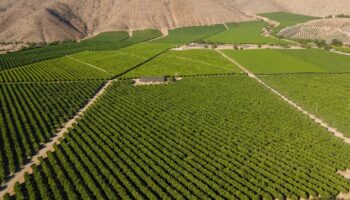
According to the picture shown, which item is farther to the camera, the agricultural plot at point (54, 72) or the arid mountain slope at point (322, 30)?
the arid mountain slope at point (322, 30)

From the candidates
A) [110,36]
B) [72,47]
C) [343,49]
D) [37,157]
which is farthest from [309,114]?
[110,36]

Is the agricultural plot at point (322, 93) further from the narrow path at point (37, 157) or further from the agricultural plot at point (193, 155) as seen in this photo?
the narrow path at point (37, 157)

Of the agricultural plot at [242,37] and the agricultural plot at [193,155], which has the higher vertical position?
the agricultural plot at [242,37]

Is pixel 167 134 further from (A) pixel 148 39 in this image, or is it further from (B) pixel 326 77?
(A) pixel 148 39

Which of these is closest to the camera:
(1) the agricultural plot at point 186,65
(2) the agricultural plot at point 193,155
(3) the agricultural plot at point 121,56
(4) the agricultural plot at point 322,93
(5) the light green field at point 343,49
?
(2) the agricultural plot at point 193,155

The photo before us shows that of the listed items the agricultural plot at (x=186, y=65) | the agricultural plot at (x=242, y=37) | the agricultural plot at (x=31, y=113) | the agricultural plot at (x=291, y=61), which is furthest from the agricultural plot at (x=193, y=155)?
the agricultural plot at (x=242, y=37)

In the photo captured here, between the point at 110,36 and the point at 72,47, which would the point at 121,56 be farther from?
the point at 110,36
